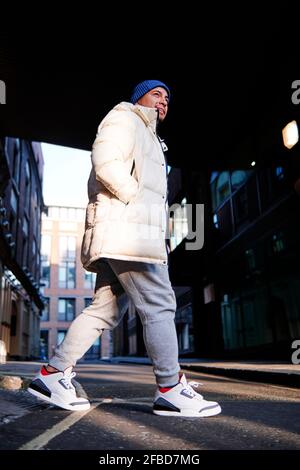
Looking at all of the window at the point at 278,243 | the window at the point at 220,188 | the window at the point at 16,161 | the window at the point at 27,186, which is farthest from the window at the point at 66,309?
the window at the point at 278,243

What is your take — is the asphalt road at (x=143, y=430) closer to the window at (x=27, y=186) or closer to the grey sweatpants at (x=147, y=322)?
the grey sweatpants at (x=147, y=322)

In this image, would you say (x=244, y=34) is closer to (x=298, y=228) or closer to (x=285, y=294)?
(x=298, y=228)

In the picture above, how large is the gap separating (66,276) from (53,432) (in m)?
54.3

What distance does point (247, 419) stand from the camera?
217 cm

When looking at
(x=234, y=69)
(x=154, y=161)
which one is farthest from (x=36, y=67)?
(x=154, y=161)

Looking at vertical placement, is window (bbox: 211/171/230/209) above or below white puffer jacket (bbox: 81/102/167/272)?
above

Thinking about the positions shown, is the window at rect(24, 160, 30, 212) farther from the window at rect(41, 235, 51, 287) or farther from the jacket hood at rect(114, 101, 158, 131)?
the window at rect(41, 235, 51, 287)

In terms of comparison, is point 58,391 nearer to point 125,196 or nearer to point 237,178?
point 125,196

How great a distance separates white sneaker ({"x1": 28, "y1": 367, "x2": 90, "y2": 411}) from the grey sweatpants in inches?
2.5

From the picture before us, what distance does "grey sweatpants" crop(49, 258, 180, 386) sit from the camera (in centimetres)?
228

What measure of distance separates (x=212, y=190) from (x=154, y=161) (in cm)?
1200

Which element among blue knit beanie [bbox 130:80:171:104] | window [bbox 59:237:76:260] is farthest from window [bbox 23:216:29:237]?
window [bbox 59:237:76:260]

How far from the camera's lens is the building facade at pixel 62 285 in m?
52.5

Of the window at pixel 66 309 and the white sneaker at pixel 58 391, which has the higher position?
the window at pixel 66 309
